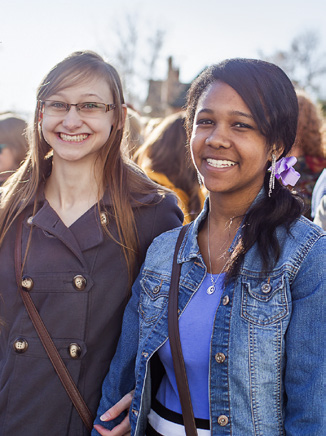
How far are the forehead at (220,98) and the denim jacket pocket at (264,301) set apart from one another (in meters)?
0.70

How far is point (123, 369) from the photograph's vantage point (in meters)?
2.26

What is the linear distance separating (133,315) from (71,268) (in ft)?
1.33

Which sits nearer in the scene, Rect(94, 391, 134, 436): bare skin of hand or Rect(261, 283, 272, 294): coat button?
Rect(261, 283, 272, 294): coat button

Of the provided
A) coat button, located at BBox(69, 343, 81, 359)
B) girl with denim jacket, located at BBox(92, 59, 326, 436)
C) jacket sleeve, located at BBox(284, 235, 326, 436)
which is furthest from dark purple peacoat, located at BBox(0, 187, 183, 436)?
jacket sleeve, located at BBox(284, 235, 326, 436)

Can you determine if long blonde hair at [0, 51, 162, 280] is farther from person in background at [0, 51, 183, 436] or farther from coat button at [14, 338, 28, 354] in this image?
coat button at [14, 338, 28, 354]

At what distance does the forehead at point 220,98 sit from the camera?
1933 mm

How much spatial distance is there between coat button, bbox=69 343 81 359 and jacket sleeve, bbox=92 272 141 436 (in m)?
0.18

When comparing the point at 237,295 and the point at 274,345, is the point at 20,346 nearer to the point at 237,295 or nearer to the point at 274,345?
the point at 237,295

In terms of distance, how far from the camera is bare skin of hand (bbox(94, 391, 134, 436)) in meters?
2.19

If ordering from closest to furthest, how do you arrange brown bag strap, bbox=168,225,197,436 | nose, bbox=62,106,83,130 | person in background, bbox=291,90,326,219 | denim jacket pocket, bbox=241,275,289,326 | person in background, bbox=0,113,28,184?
1. denim jacket pocket, bbox=241,275,289,326
2. brown bag strap, bbox=168,225,197,436
3. nose, bbox=62,106,83,130
4. person in background, bbox=291,90,326,219
5. person in background, bbox=0,113,28,184

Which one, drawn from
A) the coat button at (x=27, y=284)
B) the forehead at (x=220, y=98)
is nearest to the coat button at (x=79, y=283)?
the coat button at (x=27, y=284)

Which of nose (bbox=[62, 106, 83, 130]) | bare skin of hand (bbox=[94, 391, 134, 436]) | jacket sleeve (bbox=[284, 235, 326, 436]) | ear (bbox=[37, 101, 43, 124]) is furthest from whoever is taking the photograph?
ear (bbox=[37, 101, 43, 124])

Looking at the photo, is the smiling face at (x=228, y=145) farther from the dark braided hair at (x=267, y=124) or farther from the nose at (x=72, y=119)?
the nose at (x=72, y=119)

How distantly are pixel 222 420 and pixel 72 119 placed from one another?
63.6 inches
